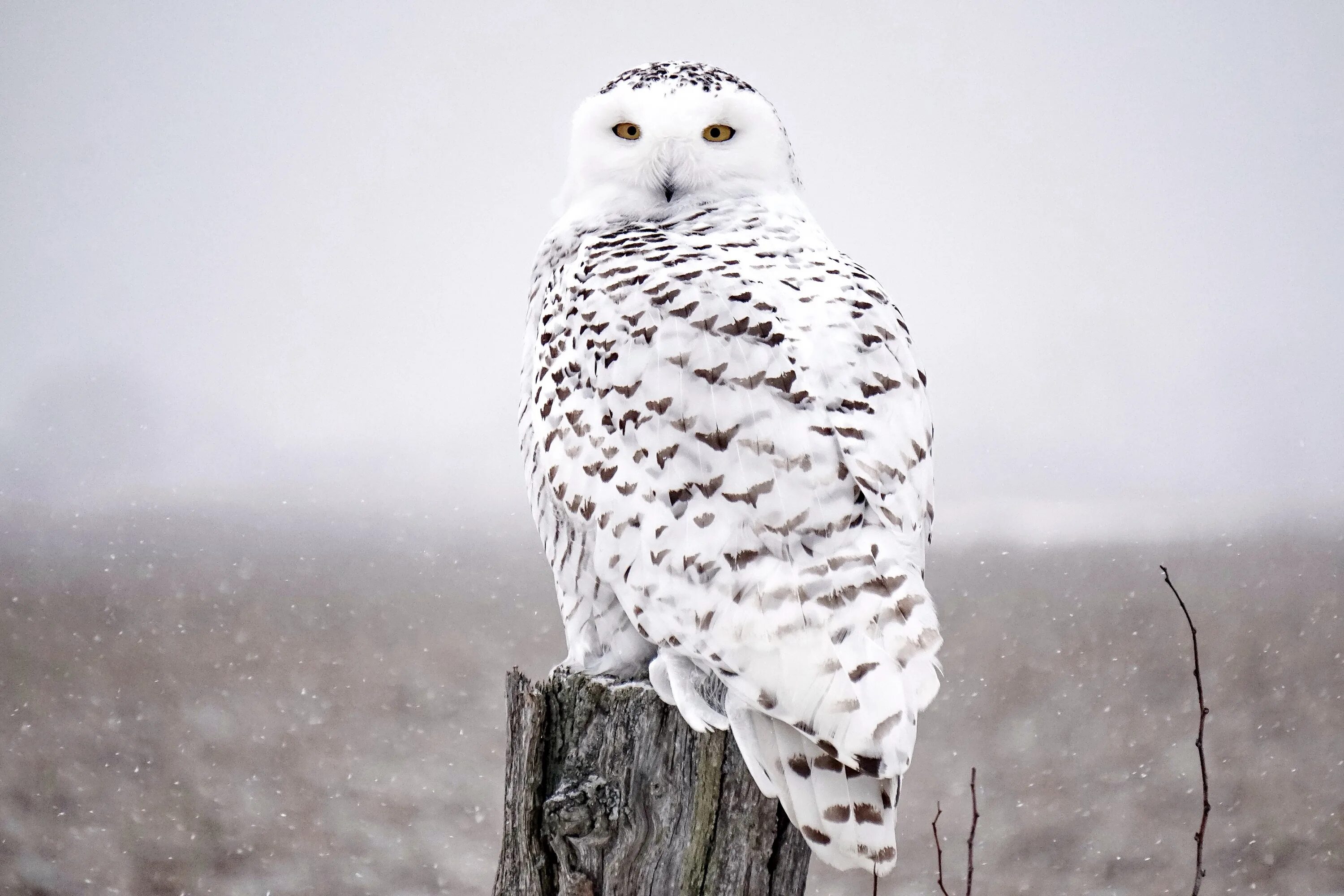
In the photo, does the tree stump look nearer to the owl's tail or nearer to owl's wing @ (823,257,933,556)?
the owl's tail

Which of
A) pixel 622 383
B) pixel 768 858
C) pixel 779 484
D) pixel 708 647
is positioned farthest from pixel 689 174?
pixel 768 858

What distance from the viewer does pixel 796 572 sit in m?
1.07

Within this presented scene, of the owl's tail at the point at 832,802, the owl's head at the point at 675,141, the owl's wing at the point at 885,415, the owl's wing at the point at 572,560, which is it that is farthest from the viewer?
the owl's head at the point at 675,141

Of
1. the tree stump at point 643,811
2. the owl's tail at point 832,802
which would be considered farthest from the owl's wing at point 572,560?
the owl's tail at point 832,802

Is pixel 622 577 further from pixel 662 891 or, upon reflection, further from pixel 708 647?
pixel 662 891

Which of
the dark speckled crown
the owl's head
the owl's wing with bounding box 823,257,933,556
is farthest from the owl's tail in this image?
the dark speckled crown

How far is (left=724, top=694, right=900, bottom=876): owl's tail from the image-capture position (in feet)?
3.34

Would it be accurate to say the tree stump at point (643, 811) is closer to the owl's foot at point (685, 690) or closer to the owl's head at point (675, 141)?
the owl's foot at point (685, 690)

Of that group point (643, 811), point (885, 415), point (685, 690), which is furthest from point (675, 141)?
point (643, 811)

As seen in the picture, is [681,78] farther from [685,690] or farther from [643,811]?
[643,811]

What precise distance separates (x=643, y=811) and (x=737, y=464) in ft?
1.27

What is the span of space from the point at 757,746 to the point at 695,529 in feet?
0.76

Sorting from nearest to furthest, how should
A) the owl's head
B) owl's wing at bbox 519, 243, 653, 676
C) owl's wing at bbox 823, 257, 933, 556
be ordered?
owl's wing at bbox 823, 257, 933, 556, owl's wing at bbox 519, 243, 653, 676, the owl's head

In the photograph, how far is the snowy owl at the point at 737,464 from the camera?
103 centimetres
